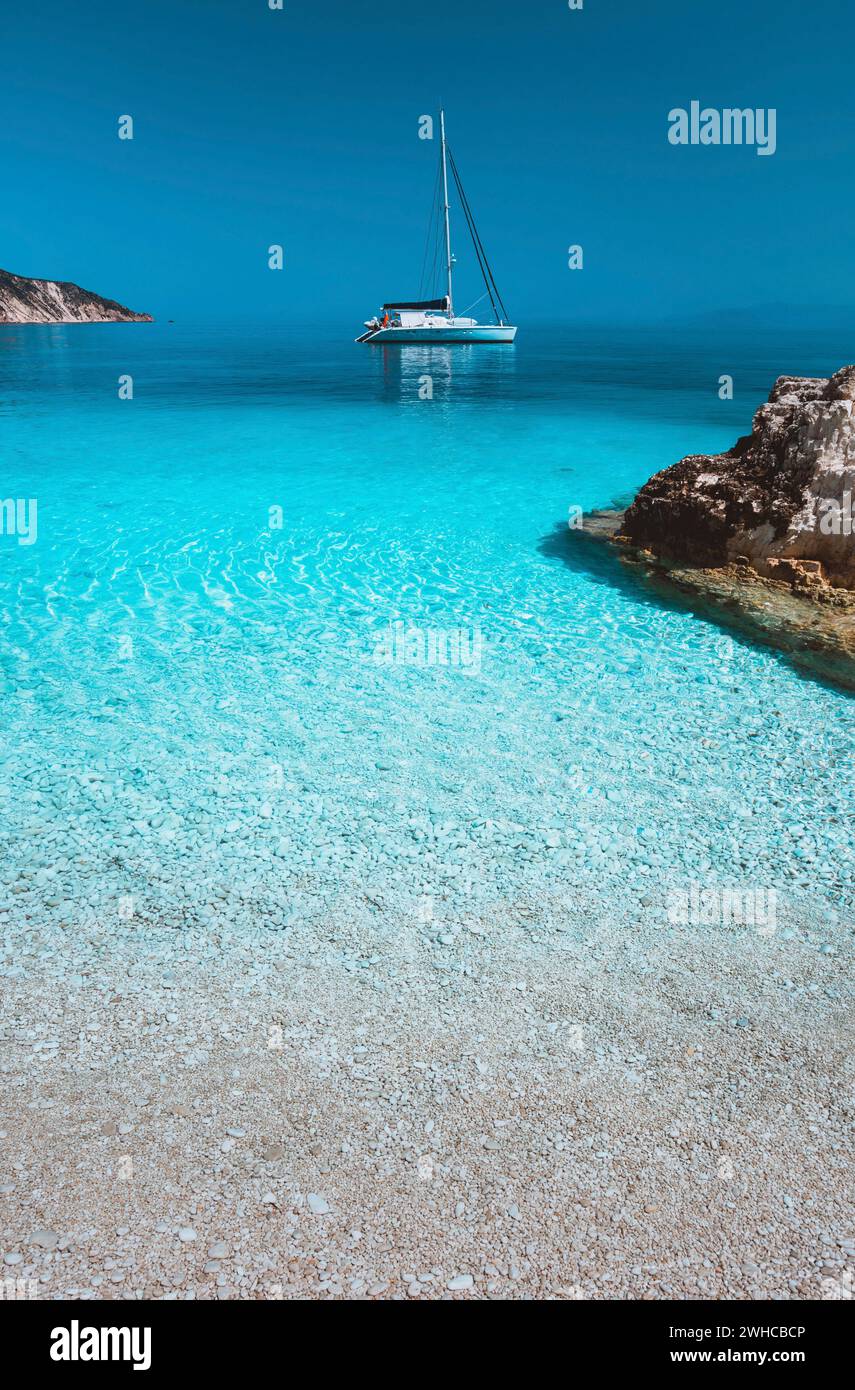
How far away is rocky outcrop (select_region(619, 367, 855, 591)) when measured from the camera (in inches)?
404

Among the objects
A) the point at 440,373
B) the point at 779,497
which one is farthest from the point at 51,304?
the point at 779,497

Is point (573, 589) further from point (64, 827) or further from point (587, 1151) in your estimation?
point (587, 1151)

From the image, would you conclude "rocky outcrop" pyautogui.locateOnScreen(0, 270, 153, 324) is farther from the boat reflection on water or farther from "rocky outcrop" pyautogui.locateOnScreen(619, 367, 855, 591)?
"rocky outcrop" pyautogui.locateOnScreen(619, 367, 855, 591)

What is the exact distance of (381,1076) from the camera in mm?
3914

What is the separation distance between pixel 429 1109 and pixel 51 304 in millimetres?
151529

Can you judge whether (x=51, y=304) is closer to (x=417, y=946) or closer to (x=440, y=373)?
(x=440, y=373)

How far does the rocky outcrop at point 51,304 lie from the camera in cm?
11556

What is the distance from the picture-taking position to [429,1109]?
12.2 ft

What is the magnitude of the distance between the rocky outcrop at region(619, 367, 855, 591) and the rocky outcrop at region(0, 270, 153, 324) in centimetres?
12815

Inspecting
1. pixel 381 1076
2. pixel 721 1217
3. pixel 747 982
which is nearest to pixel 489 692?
pixel 747 982

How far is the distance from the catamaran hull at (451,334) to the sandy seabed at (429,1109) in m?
68.4

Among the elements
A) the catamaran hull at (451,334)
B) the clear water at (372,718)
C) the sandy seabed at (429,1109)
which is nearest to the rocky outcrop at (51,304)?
the catamaran hull at (451,334)
